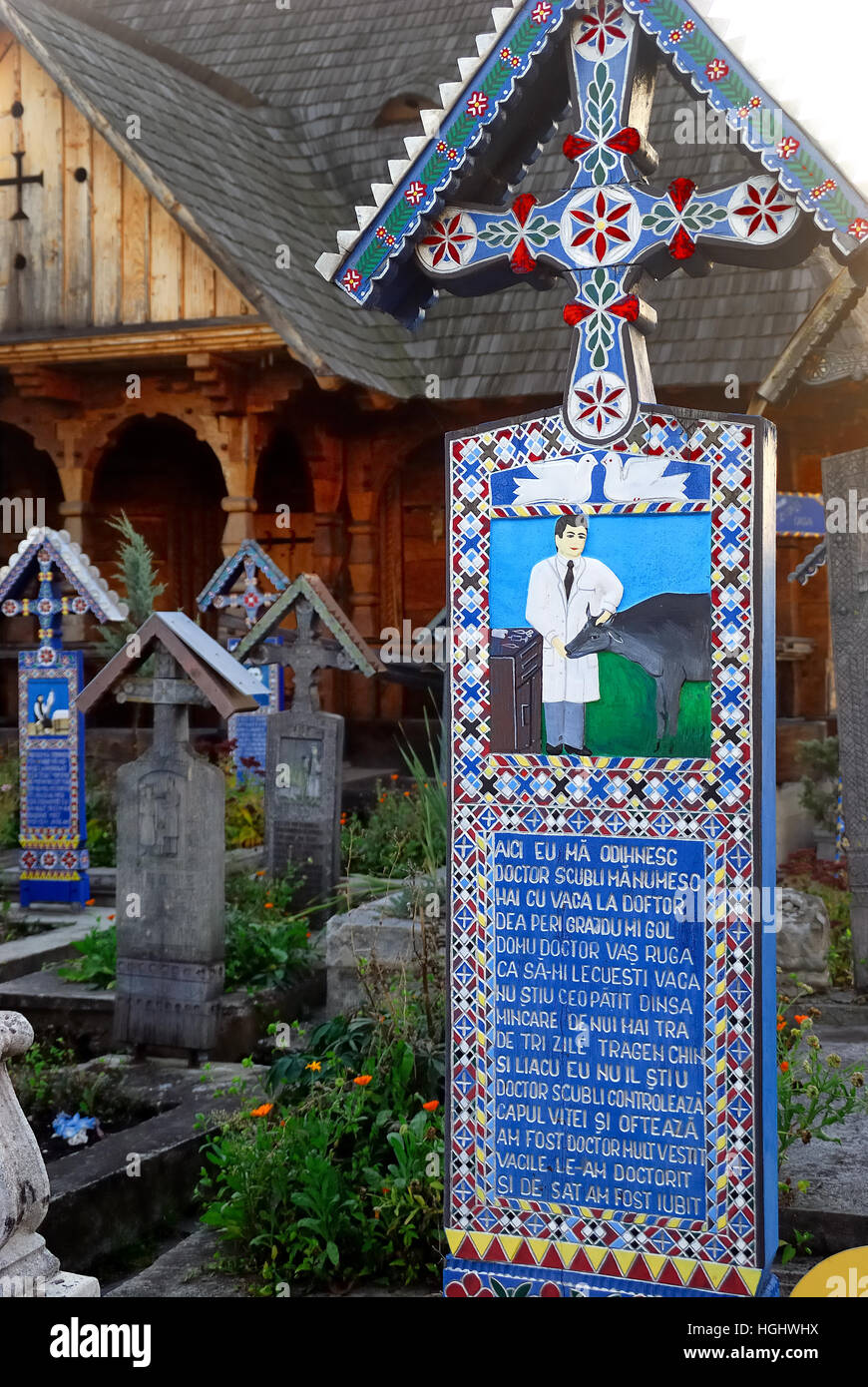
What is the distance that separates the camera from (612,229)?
3473 millimetres

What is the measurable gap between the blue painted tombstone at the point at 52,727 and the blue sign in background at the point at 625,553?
5.40 m

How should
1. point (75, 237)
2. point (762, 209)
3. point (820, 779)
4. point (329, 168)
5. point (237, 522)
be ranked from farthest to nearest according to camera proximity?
point (329, 168) → point (237, 522) → point (75, 237) → point (820, 779) → point (762, 209)

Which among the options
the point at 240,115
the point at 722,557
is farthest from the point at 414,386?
the point at 722,557

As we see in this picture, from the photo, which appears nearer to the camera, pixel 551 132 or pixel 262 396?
pixel 551 132

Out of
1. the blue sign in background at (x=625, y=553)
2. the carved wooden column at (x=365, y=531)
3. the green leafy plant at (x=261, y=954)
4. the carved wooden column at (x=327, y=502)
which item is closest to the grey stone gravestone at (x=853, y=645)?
the green leafy plant at (x=261, y=954)

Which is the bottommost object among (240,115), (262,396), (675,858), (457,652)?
(675,858)

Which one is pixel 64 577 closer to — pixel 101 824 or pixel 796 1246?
pixel 101 824

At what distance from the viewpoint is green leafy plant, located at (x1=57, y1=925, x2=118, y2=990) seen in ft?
21.2

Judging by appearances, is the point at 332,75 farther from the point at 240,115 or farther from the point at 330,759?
the point at 330,759

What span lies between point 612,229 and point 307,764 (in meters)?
4.74

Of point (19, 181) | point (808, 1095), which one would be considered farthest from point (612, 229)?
point (19, 181)

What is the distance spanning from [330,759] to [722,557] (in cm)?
469

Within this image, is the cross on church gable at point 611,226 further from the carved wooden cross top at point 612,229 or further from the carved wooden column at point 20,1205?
the carved wooden column at point 20,1205
